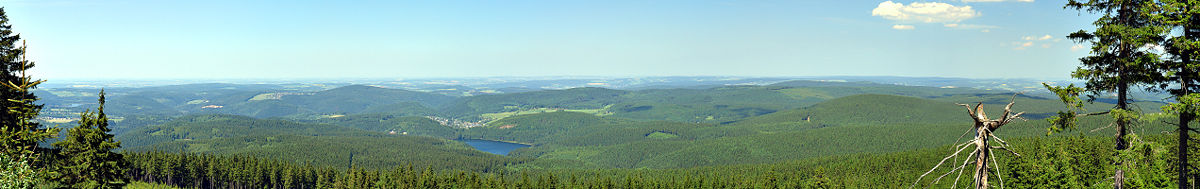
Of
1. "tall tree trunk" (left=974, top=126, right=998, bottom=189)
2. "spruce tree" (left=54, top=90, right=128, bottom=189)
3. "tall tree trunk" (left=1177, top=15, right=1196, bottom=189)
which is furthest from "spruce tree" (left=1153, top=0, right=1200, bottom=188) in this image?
"spruce tree" (left=54, top=90, right=128, bottom=189)

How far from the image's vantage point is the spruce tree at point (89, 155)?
32.5 m

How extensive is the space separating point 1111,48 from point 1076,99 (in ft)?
8.69

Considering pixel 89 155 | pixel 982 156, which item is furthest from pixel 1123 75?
pixel 89 155

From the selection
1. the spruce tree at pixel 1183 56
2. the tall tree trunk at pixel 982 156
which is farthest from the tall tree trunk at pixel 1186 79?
the tall tree trunk at pixel 982 156

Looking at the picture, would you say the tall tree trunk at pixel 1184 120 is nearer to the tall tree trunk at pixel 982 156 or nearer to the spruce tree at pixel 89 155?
the tall tree trunk at pixel 982 156

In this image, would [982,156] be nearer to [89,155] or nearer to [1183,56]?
[1183,56]

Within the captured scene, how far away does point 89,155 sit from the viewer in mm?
33750

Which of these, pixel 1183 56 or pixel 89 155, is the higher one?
pixel 1183 56

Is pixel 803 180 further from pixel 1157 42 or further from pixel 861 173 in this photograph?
pixel 1157 42

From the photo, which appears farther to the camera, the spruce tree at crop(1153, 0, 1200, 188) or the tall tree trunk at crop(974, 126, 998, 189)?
the spruce tree at crop(1153, 0, 1200, 188)

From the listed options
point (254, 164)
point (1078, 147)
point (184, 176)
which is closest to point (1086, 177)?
point (1078, 147)

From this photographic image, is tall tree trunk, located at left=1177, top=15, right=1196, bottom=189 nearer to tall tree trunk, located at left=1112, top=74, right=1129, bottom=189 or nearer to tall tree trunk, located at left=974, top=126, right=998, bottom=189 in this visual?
tall tree trunk, located at left=1112, top=74, right=1129, bottom=189

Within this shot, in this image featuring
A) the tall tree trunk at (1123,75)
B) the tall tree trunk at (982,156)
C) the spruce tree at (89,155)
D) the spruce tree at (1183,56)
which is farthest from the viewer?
the spruce tree at (89,155)

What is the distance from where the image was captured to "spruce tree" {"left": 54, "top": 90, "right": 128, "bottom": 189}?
32.5m
